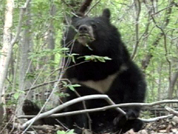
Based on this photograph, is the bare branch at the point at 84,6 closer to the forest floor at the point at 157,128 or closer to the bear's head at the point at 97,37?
the bear's head at the point at 97,37

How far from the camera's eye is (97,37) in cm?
466

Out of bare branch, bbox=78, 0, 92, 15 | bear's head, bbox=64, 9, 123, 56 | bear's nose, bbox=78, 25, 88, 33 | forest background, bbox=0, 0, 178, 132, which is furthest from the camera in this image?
bare branch, bbox=78, 0, 92, 15

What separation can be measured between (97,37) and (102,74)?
55cm

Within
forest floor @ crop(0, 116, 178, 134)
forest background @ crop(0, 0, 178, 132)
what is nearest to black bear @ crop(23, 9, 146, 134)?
forest background @ crop(0, 0, 178, 132)

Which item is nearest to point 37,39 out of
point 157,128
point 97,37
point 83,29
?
point 83,29

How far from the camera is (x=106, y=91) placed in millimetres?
4934

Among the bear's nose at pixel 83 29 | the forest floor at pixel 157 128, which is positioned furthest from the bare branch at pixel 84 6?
the forest floor at pixel 157 128

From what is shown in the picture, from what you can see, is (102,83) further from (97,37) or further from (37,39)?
(37,39)

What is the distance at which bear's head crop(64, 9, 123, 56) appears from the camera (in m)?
4.45

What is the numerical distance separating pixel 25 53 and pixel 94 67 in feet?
3.78

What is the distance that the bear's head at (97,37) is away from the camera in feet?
14.6

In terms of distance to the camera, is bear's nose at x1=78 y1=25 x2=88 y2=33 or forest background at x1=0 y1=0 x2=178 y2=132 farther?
bear's nose at x1=78 y1=25 x2=88 y2=33

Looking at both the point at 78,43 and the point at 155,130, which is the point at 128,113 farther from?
the point at 78,43

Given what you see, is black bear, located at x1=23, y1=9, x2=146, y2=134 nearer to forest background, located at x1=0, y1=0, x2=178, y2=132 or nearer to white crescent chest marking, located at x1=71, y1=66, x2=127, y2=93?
white crescent chest marking, located at x1=71, y1=66, x2=127, y2=93
